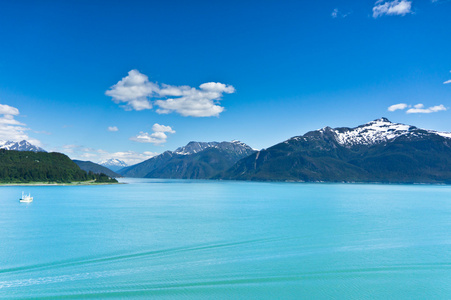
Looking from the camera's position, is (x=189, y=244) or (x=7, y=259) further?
(x=189, y=244)

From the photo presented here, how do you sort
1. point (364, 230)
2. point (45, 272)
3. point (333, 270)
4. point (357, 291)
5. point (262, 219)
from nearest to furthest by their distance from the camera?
point (357, 291) < point (45, 272) < point (333, 270) < point (364, 230) < point (262, 219)

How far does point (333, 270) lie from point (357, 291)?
4572 mm

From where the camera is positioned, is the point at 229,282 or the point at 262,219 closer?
the point at 229,282

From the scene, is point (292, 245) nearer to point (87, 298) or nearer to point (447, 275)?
point (447, 275)

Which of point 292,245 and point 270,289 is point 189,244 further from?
point 270,289

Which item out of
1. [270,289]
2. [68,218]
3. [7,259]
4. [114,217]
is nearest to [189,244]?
[270,289]

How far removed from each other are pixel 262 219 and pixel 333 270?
3048 cm

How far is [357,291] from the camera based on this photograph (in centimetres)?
2289

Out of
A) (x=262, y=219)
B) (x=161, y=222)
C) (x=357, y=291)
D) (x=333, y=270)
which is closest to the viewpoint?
(x=357, y=291)

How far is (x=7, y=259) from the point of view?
29.0 meters

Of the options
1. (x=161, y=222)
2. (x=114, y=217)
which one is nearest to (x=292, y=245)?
(x=161, y=222)

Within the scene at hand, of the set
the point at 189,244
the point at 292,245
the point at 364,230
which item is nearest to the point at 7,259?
the point at 189,244

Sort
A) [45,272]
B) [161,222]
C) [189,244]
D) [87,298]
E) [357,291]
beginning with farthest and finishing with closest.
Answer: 1. [161,222]
2. [189,244]
3. [45,272]
4. [357,291]
5. [87,298]

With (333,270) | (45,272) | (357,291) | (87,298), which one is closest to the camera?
(87,298)
